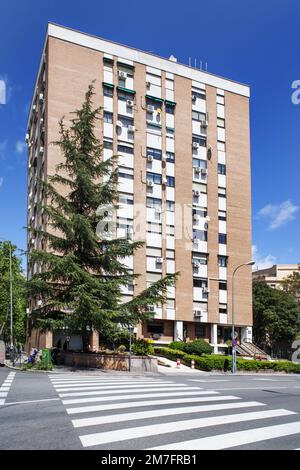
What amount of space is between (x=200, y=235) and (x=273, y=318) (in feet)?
55.4

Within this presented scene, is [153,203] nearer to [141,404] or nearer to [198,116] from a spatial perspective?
[198,116]

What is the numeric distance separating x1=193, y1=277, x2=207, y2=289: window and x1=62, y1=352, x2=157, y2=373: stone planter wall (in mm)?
19771

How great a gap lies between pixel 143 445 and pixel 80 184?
71.3 ft

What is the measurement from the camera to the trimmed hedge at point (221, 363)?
3266cm

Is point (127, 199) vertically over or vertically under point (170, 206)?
over

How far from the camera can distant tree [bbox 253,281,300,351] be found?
57125 mm

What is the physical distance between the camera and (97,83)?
4494cm

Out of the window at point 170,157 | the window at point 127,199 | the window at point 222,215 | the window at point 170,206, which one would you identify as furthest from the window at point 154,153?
the window at point 222,215

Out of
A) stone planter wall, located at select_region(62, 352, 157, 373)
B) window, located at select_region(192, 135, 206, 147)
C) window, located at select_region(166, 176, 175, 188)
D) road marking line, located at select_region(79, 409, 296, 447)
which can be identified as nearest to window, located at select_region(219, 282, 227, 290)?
window, located at select_region(166, 176, 175, 188)

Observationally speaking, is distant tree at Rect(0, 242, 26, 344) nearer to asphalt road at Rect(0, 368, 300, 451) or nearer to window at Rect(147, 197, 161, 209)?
window at Rect(147, 197, 161, 209)

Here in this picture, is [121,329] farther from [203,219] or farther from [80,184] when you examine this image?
[203,219]

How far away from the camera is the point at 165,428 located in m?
7.94

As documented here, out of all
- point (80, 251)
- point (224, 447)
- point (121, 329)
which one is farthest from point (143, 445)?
point (80, 251)

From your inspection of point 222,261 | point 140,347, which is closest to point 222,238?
point 222,261
